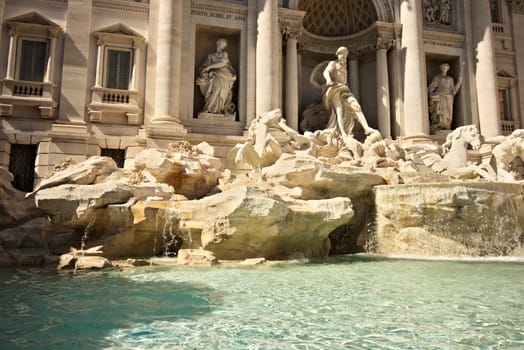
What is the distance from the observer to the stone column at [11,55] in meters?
15.1

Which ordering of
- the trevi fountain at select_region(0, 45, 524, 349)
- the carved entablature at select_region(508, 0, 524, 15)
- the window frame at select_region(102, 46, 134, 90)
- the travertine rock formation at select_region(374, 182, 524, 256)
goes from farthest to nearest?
the carved entablature at select_region(508, 0, 524, 15)
the window frame at select_region(102, 46, 134, 90)
the travertine rock formation at select_region(374, 182, 524, 256)
the trevi fountain at select_region(0, 45, 524, 349)

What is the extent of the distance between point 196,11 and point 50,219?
460 inches

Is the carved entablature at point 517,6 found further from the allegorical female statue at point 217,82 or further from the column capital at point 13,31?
the column capital at point 13,31

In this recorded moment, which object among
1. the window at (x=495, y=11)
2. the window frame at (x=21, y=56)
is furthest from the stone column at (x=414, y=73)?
the window frame at (x=21, y=56)

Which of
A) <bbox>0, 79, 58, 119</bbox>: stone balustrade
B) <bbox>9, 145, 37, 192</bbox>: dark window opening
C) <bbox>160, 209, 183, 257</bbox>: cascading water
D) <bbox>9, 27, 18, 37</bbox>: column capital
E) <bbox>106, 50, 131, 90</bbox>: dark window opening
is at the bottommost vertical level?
<bbox>160, 209, 183, 257</bbox>: cascading water

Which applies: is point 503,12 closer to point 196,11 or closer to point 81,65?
point 196,11

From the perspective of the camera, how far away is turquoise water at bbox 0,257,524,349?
3469 mm

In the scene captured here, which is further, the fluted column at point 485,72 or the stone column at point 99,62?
the fluted column at point 485,72

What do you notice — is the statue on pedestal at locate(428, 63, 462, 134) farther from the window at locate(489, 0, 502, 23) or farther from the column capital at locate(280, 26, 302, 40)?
the column capital at locate(280, 26, 302, 40)

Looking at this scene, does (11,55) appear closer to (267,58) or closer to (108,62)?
(108,62)

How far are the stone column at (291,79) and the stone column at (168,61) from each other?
4791 mm

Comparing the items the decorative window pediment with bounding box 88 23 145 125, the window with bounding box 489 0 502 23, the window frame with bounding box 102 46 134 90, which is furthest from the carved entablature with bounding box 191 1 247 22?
the window with bounding box 489 0 502 23

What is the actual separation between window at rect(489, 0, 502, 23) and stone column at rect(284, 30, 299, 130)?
12.0 metres

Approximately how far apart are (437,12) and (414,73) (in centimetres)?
488
